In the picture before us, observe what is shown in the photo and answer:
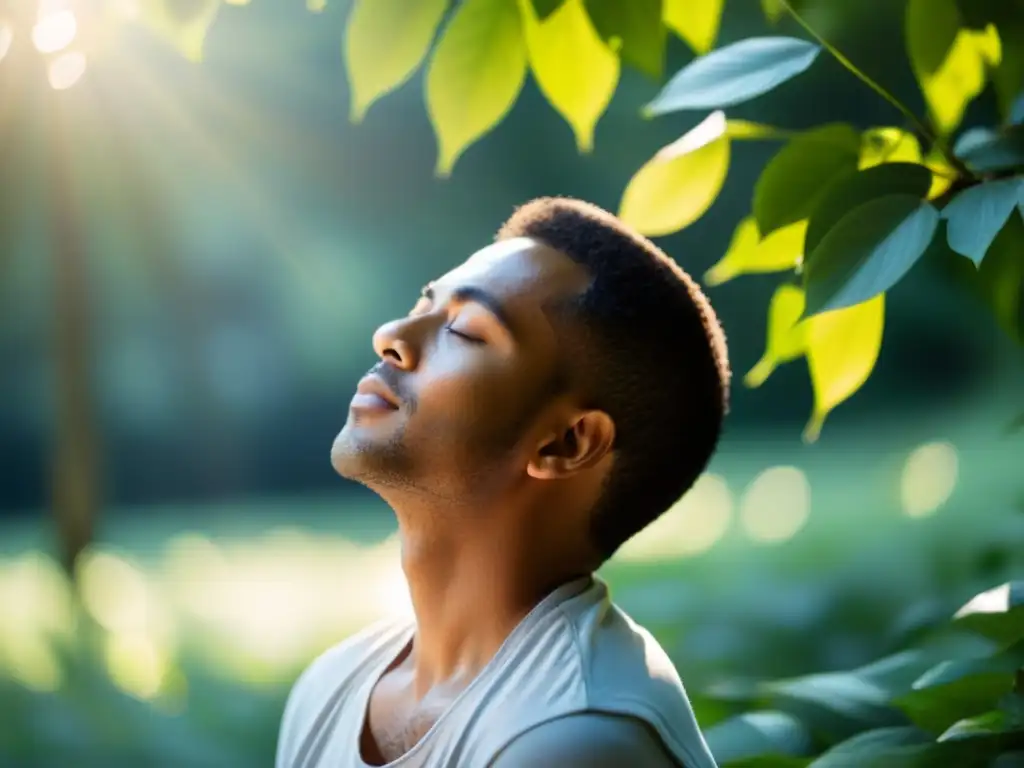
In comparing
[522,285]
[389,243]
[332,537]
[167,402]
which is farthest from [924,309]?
[522,285]

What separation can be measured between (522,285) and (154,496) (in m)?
2.04

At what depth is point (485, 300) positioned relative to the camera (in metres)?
0.83

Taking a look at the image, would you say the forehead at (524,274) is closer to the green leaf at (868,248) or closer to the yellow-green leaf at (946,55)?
the green leaf at (868,248)

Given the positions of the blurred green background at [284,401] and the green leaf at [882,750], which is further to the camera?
the blurred green background at [284,401]

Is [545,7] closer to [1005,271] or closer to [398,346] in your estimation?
[398,346]

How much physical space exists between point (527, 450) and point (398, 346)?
110 millimetres

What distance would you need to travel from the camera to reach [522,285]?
0.84m

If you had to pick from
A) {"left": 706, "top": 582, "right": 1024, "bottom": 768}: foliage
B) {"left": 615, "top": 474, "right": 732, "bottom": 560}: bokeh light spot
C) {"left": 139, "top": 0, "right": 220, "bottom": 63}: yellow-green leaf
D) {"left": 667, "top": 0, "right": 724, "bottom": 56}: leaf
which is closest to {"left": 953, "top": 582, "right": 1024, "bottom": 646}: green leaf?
{"left": 706, "top": 582, "right": 1024, "bottom": 768}: foliage

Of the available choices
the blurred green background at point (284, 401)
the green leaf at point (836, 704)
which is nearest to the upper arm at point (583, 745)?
the green leaf at point (836, 704)

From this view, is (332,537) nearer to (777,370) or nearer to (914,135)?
(777,370)

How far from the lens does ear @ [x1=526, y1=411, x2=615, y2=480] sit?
816mm

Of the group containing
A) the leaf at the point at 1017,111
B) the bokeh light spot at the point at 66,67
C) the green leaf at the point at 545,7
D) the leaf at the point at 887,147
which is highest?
the bokeh light spot at the point at 66,67

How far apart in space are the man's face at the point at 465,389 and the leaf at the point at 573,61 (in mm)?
138

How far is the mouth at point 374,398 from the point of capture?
32.5 inches
